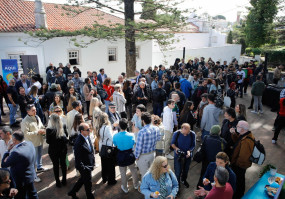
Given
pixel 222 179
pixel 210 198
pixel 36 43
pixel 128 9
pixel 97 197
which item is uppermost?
pixel 128 9

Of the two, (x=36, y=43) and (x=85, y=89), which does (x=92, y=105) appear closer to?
(x=85, y=89)

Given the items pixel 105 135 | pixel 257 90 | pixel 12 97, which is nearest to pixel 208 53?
pixel 257 90

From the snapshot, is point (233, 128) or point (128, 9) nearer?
point (233, 128)

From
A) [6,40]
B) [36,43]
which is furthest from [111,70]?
[6,40]

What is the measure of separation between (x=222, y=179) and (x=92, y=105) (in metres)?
4.66

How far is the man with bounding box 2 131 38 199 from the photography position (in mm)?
3667

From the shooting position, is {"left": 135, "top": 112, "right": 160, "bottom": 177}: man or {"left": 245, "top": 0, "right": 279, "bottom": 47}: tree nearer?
{"left": 135, "top": 112, "right": 160, "bottom": 177}: man

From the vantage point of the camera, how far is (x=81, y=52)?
51.3 feet

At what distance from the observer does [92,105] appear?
22.0 ft

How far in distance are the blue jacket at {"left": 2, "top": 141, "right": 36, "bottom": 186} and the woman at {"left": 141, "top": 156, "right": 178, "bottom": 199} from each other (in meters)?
2.11

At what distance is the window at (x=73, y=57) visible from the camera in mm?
15393

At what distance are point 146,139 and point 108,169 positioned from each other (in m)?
1.36

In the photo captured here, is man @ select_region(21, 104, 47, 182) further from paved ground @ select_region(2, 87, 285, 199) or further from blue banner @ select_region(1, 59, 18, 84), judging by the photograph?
blue banner @ select_region(1, 59, 18, 84)

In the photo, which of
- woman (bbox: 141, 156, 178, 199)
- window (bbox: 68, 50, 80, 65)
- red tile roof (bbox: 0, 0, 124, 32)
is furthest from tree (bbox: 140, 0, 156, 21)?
woman (bbox: 141, 156, 178, 199)
